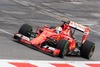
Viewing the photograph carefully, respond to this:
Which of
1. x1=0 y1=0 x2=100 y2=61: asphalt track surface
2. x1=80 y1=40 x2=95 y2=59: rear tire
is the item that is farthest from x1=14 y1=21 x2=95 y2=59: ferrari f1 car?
x1=0 y1=0 x2=100 y2=61: asphalt track surface

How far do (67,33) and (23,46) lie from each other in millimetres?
1576

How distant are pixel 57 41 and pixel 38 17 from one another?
8.45 m

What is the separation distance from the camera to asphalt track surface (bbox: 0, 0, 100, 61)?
1323 cm

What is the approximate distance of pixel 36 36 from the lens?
14406 mm

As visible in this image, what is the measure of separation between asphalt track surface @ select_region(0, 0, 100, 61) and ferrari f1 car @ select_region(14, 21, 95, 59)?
0.68ft

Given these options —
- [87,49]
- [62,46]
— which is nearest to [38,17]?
[87,49]

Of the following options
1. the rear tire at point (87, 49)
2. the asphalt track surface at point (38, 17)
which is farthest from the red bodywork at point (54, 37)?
the rear tire at point (87, 49)

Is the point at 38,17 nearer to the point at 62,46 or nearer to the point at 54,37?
the point at 54,37

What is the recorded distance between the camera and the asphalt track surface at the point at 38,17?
43.4ft

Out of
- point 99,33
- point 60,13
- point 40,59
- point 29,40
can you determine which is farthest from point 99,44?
point 60,13

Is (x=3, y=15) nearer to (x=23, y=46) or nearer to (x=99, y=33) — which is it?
(x=99, y=33)

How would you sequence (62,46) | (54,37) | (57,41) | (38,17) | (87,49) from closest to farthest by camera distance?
(62,46)
(57,41)
(54,37)
(87,49)
(38,17)

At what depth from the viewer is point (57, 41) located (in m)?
13.9

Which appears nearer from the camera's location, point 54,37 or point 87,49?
point 54,37
